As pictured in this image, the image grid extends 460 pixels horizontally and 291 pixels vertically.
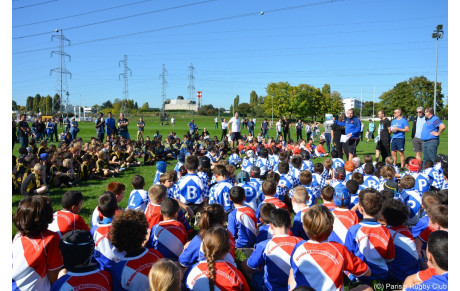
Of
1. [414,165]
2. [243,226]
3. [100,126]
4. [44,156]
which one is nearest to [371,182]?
[414,165]

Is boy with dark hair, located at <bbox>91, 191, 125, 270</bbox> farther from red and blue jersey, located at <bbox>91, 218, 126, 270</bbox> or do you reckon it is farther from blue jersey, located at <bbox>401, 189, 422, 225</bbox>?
blue jersey, located at <bbox>401, 189, 422, 225</bbox>

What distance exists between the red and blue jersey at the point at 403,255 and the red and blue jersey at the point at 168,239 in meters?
2.69

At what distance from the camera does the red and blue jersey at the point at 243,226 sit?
4371mm

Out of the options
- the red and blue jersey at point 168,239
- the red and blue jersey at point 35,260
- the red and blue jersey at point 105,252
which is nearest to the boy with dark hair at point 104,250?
the red and blue jersey at point 105,252

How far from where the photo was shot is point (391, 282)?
146 inches

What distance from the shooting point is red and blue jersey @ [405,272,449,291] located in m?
2.34

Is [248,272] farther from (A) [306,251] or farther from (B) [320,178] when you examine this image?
(B) [320,178]

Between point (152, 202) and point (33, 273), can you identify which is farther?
point (152, 202)

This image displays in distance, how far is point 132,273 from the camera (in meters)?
2.69

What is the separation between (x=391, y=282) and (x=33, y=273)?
4097mm

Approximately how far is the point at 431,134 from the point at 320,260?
28.0 ft

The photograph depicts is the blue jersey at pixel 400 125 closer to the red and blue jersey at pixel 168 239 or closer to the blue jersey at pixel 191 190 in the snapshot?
the blue jersey at pixel 191 190

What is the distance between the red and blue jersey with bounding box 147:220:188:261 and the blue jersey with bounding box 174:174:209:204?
197 cm
